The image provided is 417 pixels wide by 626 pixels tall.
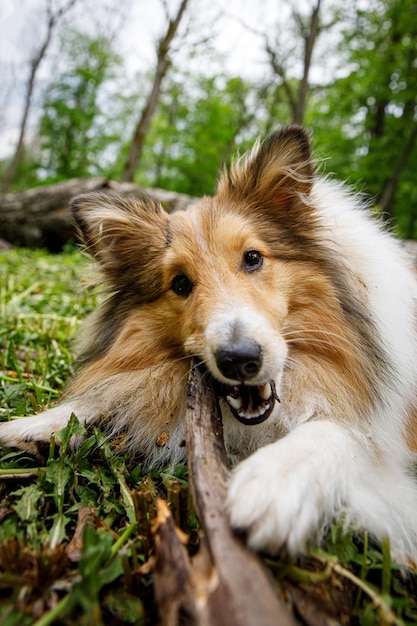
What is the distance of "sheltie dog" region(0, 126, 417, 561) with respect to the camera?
193 centimetres

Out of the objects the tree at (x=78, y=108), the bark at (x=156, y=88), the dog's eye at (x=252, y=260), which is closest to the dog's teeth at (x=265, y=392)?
the dog's eye at (x=252, y=260)

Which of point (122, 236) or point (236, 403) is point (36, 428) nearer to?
point (236, 403)

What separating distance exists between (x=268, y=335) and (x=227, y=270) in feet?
1.70

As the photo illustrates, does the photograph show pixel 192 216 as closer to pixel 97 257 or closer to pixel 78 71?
pixel 97 257

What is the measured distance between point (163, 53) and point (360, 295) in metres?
9.74

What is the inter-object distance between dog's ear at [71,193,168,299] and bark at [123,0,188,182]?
341 inches

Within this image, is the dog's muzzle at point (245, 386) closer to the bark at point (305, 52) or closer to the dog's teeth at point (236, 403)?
the dog's teeth at point (236, 403)

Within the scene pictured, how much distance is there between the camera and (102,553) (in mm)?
1438

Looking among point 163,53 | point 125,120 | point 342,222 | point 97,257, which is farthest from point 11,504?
point 125,120

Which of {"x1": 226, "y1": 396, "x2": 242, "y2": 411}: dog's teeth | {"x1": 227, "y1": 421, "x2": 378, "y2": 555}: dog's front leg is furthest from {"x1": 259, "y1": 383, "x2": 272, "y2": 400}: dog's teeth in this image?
{"x1": 227, "y1": 421, "x2": 378, "y2": 555}: dog's front leg

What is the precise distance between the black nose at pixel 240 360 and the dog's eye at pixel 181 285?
67 cm

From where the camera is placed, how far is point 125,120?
1030 inches

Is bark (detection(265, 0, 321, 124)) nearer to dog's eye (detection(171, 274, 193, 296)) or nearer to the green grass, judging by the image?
dog's eye (detection(171, 274, 193, 296))

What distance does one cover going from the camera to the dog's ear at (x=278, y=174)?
2.65 meters
